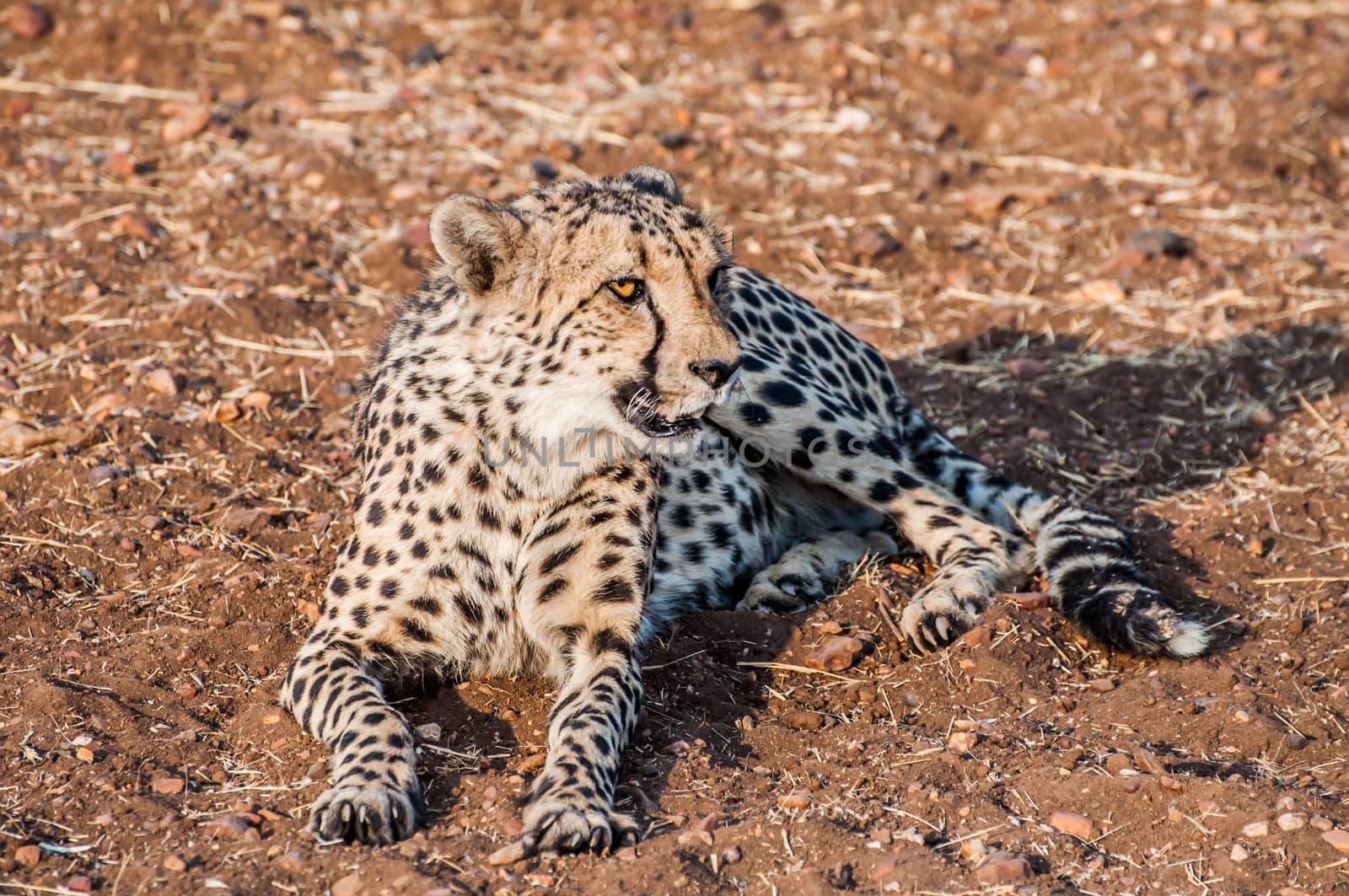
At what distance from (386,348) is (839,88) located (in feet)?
15.6

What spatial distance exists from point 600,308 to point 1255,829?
1984 millimetres

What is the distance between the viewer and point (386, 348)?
4.43m

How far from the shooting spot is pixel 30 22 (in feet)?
26.7

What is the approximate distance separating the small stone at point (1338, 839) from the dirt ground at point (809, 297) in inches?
2.2

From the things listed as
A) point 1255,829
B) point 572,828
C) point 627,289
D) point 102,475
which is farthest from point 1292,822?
point 102,475

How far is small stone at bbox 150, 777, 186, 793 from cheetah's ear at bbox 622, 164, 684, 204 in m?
1.97

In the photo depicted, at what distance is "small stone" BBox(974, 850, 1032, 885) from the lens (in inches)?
124

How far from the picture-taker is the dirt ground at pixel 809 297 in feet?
11.1

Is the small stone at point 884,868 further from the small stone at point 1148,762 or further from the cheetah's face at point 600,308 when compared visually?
the cheetah's face at point 600,308

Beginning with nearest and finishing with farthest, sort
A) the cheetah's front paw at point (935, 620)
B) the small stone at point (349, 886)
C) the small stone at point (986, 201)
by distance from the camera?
the small stone at point (349, 886) → the cheetah's front paw at point (935, 620) → the small stone at point (986, 201)

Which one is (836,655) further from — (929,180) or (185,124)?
(185,124)

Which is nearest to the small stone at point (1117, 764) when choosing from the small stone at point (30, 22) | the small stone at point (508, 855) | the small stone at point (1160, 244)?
the small stone at point (508, 855)

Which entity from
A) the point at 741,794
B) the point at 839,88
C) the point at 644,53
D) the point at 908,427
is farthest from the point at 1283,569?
the point at 644,53

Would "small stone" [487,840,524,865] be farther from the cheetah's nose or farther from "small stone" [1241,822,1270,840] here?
"small stone" [1241,822,1270,840]
